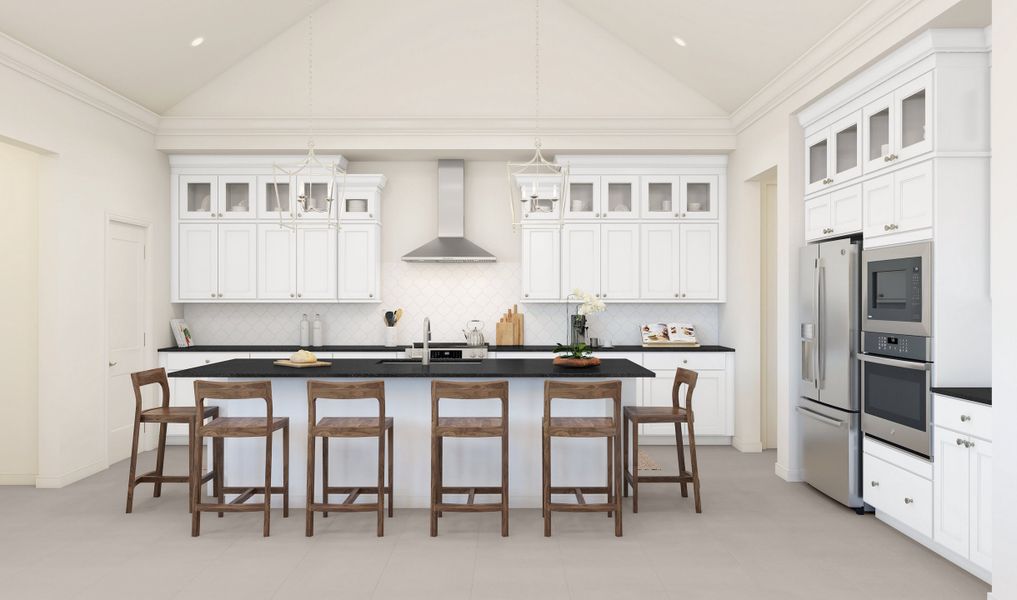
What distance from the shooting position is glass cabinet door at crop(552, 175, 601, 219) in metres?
6.74

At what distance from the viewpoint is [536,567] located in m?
3.50

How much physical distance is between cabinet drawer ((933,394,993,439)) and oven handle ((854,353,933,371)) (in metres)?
0.20

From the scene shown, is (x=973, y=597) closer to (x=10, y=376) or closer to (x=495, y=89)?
(x=495, y=89)

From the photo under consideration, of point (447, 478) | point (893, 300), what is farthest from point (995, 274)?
point (447, 478)

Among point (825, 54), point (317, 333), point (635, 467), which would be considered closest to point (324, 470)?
point (635, 467)

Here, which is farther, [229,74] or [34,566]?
[229,74]

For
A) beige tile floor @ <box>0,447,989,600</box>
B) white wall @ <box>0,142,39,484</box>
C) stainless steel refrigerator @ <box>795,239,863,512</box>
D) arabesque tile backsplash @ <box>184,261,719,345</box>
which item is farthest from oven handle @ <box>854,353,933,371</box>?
white wall @ <box>0,142,39,484</box>

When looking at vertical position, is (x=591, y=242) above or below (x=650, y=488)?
above

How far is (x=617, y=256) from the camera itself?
6.74m

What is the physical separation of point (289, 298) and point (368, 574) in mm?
3969

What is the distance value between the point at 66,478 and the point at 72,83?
324cm

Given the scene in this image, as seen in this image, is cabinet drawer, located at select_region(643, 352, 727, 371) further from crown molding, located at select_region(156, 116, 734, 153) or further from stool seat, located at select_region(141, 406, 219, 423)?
stool seat, located at select_region(141, 406, 219, 423)

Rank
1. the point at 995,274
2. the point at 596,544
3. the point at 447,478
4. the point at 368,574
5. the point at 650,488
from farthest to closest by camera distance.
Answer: the point at 650,488 < the point at 447,478 < the point at 596,544 < the point at 368,574 < the point at 995,274

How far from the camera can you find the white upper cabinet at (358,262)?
22.1ft
